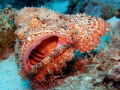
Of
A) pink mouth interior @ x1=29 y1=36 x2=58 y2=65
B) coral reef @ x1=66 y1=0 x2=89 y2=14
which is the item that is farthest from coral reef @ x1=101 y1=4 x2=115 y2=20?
pink mouth interior @ x1=29 y1=36 x2=58 y2=65

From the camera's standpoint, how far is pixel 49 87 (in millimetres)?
2131

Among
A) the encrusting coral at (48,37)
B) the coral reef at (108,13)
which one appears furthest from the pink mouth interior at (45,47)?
the coral reef at (108,13)

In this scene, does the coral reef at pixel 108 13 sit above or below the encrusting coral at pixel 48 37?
above

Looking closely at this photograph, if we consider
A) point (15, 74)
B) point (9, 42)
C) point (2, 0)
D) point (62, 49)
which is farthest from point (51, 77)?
point (2, 0)

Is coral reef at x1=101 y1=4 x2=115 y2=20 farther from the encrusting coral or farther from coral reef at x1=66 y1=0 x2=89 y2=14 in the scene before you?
the encrusting coral

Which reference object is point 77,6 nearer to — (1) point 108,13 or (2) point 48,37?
(1) point 108,13

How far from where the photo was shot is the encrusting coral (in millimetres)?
2023

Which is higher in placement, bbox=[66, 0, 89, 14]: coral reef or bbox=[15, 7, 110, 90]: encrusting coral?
bbox=[66, 0, 89, 14]: coral reef

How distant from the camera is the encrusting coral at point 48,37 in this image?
2.02 metres

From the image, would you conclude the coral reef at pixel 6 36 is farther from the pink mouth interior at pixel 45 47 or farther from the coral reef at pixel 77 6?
the coral reef at pixel 77 6

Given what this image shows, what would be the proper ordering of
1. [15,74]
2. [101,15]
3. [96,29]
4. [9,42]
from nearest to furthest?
[96,29]
[15,74]
[9,42]
[101,15]

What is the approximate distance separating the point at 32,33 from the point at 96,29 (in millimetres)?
1803

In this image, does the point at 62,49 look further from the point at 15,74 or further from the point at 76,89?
the point at 15,74

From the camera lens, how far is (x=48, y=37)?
2.25 m
